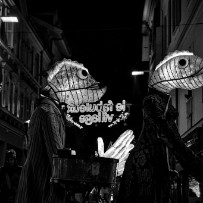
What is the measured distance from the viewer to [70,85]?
573 cm

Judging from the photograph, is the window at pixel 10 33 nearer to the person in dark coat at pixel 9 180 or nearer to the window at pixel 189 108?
the window at pixel 189 108

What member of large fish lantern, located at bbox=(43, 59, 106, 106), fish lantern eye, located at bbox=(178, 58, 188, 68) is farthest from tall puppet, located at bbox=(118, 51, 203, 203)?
large fish lantern, located at bbox=(43, 59, 106, 106)

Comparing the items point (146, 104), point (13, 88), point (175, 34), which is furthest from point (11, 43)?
point (146, 104)

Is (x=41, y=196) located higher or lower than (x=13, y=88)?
lower

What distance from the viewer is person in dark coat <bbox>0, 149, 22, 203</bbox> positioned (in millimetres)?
9844

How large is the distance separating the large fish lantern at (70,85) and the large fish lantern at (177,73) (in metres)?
0.69

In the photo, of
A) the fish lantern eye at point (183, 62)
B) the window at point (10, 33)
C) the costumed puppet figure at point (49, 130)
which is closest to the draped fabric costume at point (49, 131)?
the costumed puppet figure at point (49, 130)

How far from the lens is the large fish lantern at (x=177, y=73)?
5.58 meters

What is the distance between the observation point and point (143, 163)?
5094mm

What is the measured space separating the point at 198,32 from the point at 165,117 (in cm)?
1267

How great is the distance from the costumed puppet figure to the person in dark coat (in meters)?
4.52

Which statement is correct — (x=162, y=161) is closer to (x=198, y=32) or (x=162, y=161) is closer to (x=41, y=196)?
(x=41, y=196)

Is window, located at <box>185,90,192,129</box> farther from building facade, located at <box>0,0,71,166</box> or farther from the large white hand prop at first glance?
the large white hand prop

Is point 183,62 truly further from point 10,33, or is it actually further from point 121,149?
point 10,33
